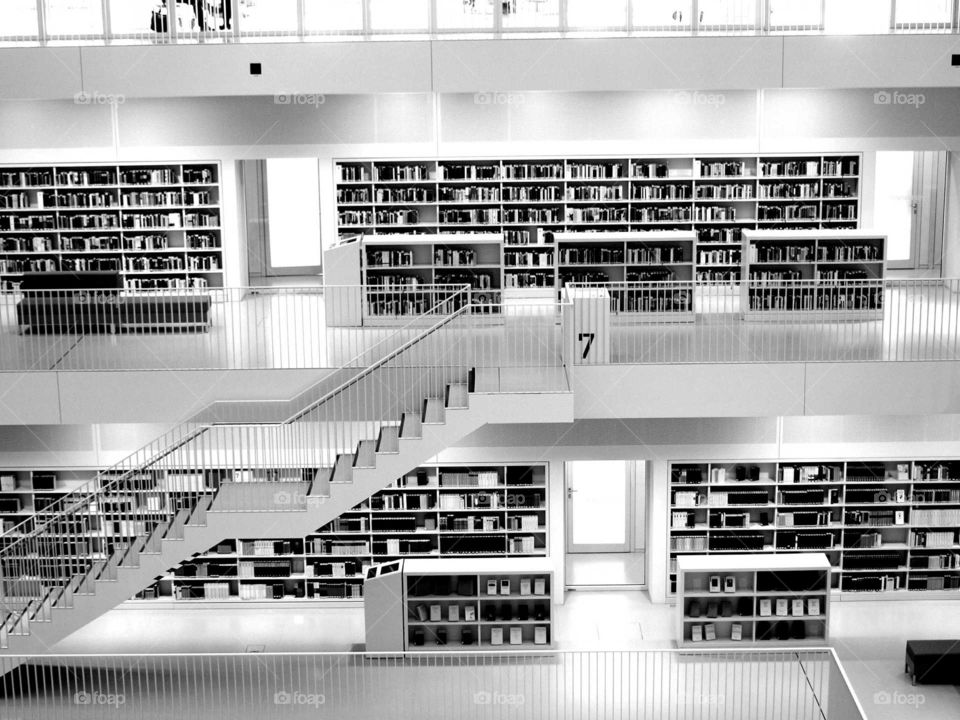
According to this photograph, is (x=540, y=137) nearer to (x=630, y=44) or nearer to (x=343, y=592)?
(x=630, y=44)

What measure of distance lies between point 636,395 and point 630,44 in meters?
3.77

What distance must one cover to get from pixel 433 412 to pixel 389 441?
1.59ft

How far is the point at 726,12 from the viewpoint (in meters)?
13.4

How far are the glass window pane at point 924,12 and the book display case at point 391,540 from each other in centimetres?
648

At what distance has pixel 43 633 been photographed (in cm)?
1121

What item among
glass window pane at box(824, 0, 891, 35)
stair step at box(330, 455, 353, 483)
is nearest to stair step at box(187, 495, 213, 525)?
stair step at box(330, 455, 353, 483)

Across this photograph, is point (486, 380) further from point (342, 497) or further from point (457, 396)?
point (342, 497)

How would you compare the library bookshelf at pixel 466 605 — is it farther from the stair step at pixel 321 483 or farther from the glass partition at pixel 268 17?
the glass partition at pixel 268 17

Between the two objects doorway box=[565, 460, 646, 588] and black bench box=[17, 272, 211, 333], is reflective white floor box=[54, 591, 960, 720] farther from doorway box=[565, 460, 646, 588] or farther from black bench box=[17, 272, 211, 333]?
black bench box=[17, 272, 211, 333]

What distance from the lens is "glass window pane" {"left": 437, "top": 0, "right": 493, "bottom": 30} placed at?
13.3 metres

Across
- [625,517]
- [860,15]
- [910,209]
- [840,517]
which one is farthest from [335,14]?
[910,209]

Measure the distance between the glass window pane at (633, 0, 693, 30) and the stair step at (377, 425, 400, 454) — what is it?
5388 mm

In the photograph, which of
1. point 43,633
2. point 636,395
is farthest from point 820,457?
point 43,633

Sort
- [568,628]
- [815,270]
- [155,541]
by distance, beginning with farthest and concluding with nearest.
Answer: [568,628], [815,270], [155,541]
